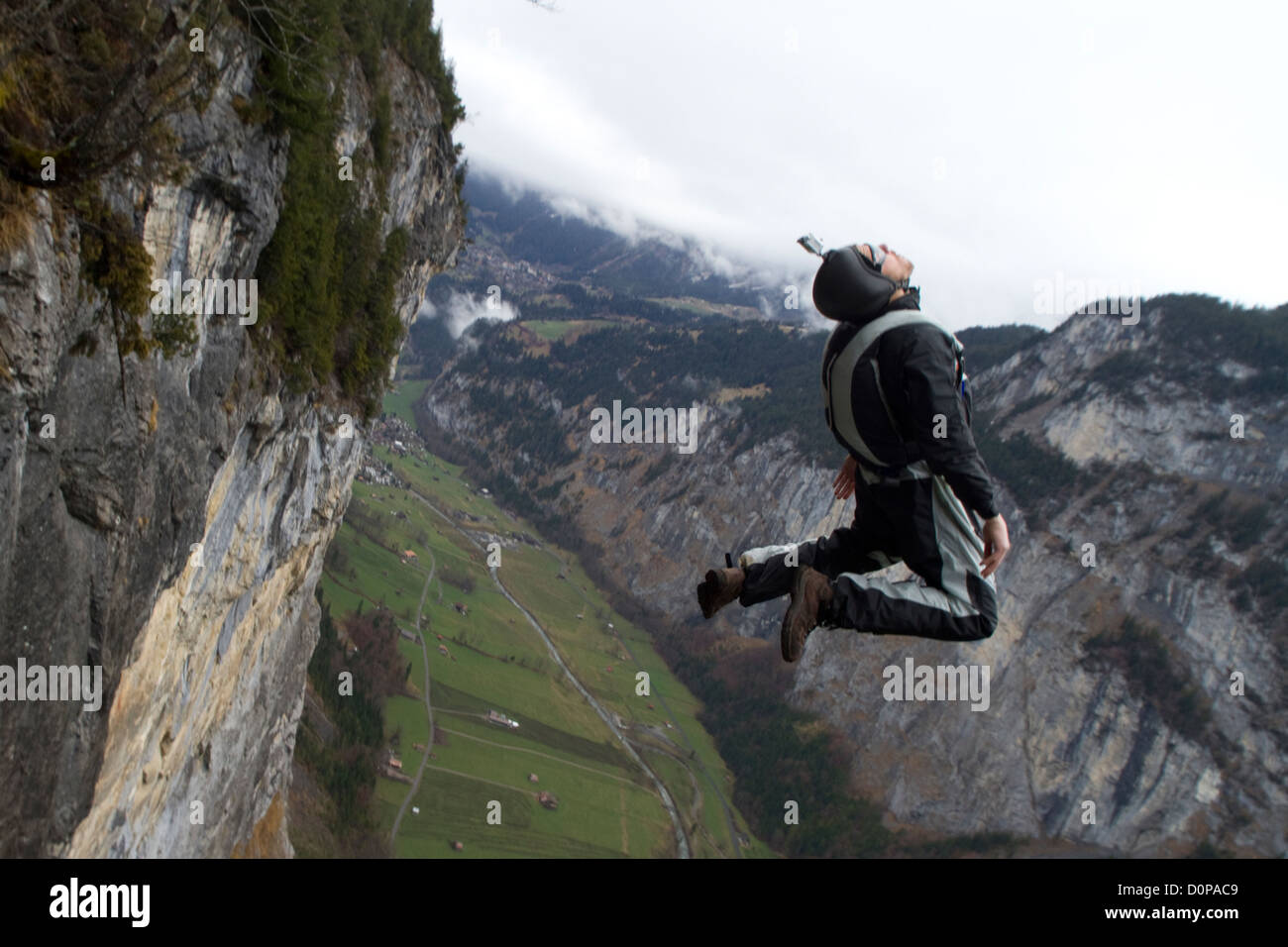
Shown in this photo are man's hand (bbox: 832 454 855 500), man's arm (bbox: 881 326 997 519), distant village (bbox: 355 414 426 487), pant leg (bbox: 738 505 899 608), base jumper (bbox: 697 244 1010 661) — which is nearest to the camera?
man's arm (bbox: 881 326 997 519)

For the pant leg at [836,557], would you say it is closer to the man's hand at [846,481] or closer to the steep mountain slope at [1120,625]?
the man's hand at [846,481]

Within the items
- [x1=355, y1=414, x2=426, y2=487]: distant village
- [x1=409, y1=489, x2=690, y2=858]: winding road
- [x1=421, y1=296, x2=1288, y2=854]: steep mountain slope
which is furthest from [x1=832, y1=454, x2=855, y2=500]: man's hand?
[x1=355, y1=414, x2=426, y2=487]: distant village

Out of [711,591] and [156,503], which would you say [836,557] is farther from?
[156,503]

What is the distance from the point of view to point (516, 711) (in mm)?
94812

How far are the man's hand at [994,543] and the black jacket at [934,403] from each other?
16 centimetres

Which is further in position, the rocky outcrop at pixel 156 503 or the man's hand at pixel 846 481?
the man's hand at pixel 846 481

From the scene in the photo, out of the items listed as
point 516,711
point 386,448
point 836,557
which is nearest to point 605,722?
point 516,711

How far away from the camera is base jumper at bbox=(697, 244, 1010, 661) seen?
→ 6.00 meters

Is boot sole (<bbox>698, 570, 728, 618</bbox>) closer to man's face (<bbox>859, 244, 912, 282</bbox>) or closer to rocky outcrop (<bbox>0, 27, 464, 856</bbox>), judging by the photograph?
man's face (<bbox>859, 244, 912, 282</bbox>)

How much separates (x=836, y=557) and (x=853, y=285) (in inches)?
106

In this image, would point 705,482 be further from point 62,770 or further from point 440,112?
point 62,770

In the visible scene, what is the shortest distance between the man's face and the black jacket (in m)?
0.61

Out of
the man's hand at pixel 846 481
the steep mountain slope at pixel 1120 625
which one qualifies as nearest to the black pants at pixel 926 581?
the man's hand at pixel 846 481

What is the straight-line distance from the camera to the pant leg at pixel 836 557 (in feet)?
23.5
